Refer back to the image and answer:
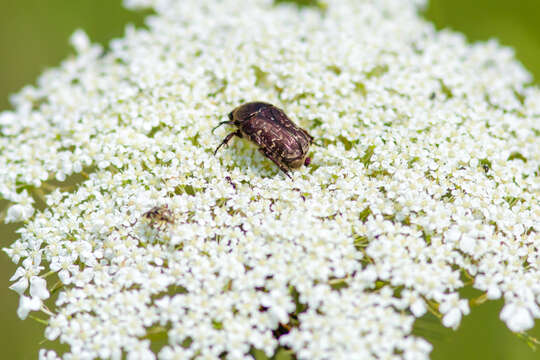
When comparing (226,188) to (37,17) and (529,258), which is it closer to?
(529,258)

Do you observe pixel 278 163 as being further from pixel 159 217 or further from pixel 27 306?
pixel 27 306

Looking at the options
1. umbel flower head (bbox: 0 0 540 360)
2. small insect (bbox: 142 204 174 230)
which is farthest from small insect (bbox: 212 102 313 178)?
small insect (bbox: 142 204 174 230)

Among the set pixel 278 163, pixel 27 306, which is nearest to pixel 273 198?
pixel 278 163

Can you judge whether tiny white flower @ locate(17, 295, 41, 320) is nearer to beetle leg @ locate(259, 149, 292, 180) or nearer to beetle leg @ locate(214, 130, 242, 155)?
beetle leg @ locate(214, 130, 242, 155)

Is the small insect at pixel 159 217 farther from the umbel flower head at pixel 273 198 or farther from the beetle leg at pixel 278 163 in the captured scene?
the beetle leg at pixel 278 163

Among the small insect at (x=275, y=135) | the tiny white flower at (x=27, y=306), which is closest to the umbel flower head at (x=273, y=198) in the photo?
the tiny white flower at (x=27, y=306)

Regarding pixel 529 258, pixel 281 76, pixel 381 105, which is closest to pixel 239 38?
pixel 281 76
